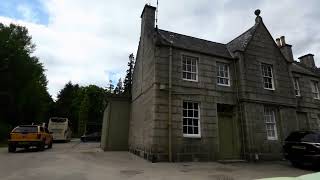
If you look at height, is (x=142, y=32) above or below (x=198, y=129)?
above

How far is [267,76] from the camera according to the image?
53.2 ft

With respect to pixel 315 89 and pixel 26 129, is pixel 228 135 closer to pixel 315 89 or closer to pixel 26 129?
pixel 315 89

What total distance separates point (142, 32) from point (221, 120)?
8005mm

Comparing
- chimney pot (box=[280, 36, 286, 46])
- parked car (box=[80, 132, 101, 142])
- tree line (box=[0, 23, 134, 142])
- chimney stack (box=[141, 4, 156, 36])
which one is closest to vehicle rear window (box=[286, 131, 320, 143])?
chimney stack (box=[141, 4, 156, 36])

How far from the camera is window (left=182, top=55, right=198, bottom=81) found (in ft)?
45.9

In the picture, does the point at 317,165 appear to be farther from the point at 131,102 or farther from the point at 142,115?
the point at 131,102

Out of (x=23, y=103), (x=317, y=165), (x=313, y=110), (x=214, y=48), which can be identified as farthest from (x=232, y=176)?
(x=23, y=103)

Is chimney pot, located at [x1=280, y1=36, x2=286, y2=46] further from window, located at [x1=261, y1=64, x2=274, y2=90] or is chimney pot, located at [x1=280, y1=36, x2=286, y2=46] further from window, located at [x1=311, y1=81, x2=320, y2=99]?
window, located at [x1=261, y1=64, x2=274, y2=90]

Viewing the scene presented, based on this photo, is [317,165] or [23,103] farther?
[23,103]

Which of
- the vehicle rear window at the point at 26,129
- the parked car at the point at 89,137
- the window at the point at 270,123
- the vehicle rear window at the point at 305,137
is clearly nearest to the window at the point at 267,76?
the window at the point at 270,123

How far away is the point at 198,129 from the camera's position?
13297mm

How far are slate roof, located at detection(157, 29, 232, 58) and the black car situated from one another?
6.23m

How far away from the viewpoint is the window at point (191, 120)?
13016mm

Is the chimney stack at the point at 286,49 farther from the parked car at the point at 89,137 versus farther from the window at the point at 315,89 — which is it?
the parked car at the point at 89,137
